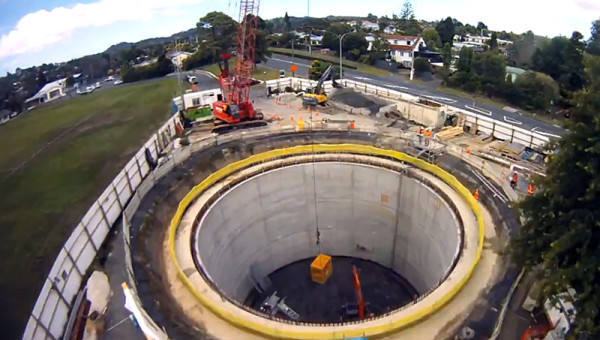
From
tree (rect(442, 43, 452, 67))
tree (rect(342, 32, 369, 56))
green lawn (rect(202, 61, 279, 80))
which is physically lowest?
green lawn (rect(202, 61, 279, 80))

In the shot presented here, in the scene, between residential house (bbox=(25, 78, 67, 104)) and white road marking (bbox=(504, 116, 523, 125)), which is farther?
residential house (bbox=(25, 78, 67, 104))

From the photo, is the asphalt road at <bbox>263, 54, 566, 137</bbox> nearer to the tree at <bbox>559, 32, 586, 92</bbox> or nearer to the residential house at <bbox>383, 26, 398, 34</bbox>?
the tree at <bbox>559, 32, 586, 92</bbox>

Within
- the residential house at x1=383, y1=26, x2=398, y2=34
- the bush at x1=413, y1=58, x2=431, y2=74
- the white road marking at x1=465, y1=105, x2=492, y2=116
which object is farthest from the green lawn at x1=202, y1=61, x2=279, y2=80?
the residential house at x1=383, y1=26, x2=398, y2=34

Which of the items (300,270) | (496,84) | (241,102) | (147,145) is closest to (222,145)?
(147,145)

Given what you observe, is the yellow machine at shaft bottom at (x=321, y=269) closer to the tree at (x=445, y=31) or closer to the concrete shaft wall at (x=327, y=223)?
the concrete shaft wall at (x=327, y=223)

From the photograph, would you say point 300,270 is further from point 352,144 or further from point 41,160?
point 41,160

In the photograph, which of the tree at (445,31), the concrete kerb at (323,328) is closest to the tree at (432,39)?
the tree at (445,31)

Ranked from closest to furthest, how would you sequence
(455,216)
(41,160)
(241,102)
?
1. (455,216)
2. (241,102)
3. (41,160)
